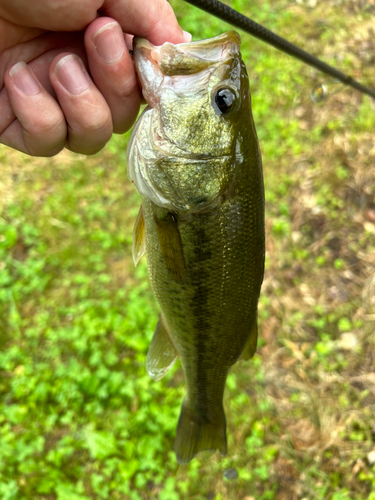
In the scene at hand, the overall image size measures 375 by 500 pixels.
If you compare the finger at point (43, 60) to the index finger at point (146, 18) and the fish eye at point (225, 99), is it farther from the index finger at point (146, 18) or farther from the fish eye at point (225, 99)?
the fish eye at point (225, 99)

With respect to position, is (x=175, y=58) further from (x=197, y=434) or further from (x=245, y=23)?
(x=197, y=434)

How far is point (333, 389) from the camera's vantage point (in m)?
3.07

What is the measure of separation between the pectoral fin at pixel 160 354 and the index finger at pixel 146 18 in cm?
121

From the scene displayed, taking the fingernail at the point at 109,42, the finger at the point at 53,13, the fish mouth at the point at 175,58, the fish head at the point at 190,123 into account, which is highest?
the finger at the point at 53,13

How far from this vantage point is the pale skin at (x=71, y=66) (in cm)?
115

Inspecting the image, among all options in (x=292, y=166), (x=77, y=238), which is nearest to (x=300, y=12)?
(x=292, y=166)

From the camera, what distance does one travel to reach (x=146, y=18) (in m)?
1.21

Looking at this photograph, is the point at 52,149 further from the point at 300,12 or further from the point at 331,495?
the point at 300,12

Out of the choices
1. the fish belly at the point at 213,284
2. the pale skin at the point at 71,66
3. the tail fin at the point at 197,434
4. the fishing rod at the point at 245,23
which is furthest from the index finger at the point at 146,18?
the tail fin at the point at 197,434

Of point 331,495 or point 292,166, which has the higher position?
point 292,166

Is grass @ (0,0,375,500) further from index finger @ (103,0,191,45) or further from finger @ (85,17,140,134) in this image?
index finger @ (103,0,191,45)

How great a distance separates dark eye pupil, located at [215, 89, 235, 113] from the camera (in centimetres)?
120

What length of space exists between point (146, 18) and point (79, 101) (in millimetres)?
359

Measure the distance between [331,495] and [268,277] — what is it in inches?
70.0
